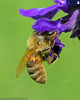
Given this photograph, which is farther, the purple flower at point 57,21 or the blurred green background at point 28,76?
the blurred green background at point 28,76

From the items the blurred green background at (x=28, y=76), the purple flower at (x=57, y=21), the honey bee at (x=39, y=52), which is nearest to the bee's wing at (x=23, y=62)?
the honey bee at (x=39, y=52)

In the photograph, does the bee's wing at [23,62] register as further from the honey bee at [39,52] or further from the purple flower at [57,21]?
the purple flower at [57,21]

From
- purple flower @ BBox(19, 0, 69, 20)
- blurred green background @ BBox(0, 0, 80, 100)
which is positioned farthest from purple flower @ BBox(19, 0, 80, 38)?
blurred green background @ BBox(0, 0, 80, 100)

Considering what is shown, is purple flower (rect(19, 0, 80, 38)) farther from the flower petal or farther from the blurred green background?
the blurred green background

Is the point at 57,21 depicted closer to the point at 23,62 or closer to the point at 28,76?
the point at 23,62

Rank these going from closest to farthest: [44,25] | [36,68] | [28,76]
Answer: [44,25] < [36,68] < [28,76]

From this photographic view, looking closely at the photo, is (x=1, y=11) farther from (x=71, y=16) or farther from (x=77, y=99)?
(x=71, y=16)

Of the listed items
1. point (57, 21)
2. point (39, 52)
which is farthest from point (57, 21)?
point (39, 52)

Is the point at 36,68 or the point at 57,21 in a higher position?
the point at 57,21

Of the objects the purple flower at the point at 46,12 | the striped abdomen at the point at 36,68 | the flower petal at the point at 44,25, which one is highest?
the purple flower at the point at 46,12
